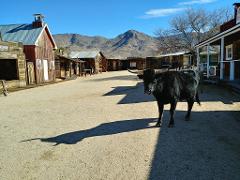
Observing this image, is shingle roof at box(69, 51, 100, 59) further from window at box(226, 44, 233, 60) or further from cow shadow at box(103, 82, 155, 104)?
cow shadow at box(103, 82, 155, 104)

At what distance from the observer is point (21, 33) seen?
24203mm

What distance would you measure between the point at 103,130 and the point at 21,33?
68.7ft

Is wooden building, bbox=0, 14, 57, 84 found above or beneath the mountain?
beneath

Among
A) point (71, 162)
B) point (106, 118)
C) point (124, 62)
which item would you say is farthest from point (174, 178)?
point (124, 62)

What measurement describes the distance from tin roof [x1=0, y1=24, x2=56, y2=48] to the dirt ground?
53.2ft

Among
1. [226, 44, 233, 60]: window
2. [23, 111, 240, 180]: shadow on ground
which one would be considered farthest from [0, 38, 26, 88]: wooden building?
[226, 44, 233, 60]: window

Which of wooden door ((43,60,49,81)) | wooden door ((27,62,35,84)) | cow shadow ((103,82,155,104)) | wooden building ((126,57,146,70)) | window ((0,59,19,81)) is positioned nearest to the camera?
cow shadow ((103,82,155,104))

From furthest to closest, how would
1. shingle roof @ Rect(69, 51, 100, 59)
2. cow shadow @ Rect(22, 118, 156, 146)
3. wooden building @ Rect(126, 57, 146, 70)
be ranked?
1. wooden building @ Rect(126, 57, 146, 70)
2. shingle roof @ Rect(69, 51, 100, 59)
3. cow shadow @ Rect(22, 118, 156, 146)

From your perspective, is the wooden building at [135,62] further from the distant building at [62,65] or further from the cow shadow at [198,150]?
the cow shadow at [198,150]

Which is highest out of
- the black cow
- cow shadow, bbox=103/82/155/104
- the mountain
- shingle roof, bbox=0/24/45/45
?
the mountain

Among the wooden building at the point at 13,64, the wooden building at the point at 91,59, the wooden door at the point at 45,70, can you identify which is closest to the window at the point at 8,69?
the wooden building at the point at 13,64

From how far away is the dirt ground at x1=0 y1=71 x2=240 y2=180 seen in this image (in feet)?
13.0

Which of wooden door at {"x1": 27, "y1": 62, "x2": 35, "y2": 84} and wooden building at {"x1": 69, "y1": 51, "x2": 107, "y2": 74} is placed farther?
wooden building at {"x1": 69, "y1": 51, "x2": 107, "y2": 74}

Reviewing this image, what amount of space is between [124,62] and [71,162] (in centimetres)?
5897
